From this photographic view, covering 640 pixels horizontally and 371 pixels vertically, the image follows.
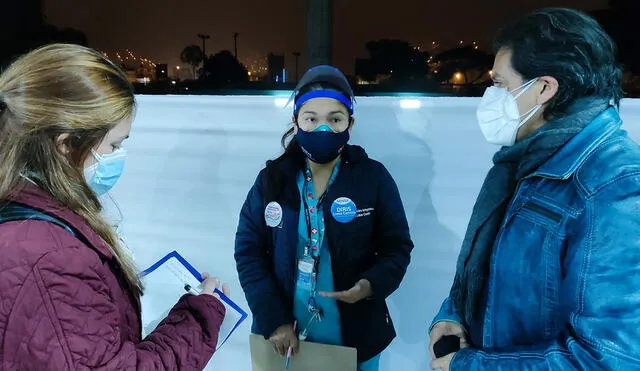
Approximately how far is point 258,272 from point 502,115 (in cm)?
87

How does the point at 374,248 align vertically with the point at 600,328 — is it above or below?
below

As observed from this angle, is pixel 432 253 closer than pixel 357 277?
No

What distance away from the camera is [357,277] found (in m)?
1.42

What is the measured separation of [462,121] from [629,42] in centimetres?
153

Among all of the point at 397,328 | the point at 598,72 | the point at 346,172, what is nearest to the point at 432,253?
the point at 397,328

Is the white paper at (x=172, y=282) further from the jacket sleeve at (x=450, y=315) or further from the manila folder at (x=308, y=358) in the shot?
the jacket sleeve at (x=450, y=315)

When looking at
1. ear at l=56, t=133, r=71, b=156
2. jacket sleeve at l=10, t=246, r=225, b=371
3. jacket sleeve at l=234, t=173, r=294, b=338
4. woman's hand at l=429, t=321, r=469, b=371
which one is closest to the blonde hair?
ear at l=56, t=133, r=71, b=156

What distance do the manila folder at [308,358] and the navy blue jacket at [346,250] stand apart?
46 millimetres

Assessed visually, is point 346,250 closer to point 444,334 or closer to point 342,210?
point 342,210

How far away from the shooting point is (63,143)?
2.74 feet

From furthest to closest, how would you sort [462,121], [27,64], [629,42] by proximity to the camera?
1. [629,42]
2. [462,121]
3. [27,64]

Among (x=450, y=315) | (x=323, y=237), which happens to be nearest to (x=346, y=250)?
(x=323, y=237)

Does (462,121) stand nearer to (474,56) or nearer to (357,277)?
(474,56)

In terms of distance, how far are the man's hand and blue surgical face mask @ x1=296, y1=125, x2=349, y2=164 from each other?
0.41 meters
